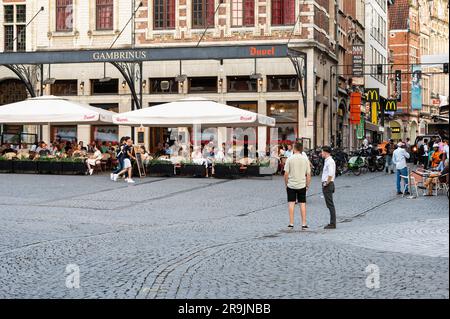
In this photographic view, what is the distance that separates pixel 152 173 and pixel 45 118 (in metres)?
4.77

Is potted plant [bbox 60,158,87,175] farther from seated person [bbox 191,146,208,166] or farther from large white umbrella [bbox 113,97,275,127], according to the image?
seated person [bbox 191,146,208,166]

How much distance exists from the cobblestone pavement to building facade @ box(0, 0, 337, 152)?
18335 millimetres

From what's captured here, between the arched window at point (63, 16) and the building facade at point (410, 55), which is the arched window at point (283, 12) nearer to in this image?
the arched window at point (63, 16)

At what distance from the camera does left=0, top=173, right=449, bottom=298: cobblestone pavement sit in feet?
27.2

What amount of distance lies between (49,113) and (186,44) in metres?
12.7

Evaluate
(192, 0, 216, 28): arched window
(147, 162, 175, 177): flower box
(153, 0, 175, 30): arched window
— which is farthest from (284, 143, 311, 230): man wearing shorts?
(153, 0, 175, 30): arched window

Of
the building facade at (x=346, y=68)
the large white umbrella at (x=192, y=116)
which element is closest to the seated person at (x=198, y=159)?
the large white umbrella at (x=192, y=116)

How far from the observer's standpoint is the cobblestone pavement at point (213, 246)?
8.29 metres

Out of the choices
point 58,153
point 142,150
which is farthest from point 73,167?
point 142,150

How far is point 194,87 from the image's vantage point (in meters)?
42.9

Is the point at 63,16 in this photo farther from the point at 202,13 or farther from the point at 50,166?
the point at 50,166

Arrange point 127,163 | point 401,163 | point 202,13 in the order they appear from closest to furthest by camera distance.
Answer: point 401,163 < point 127,163 < point 202,13

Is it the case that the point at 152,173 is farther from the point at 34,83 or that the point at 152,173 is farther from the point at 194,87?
the point at 34,83

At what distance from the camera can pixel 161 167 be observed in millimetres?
31859
